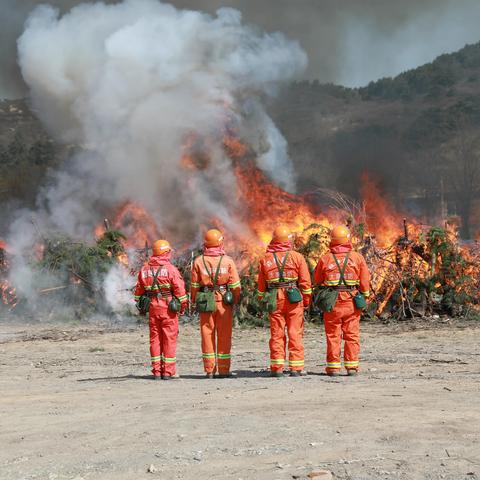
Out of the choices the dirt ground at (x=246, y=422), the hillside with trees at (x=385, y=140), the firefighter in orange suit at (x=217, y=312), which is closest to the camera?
the dirt ground at (x=246, y=422)

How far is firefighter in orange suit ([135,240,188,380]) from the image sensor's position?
9.86m

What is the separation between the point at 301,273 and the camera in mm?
9750

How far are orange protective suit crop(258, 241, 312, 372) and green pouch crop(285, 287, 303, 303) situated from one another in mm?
68

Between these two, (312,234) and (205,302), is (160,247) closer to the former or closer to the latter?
(205,302)

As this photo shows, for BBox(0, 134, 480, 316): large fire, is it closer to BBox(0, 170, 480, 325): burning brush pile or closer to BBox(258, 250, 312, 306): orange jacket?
BBox(0, 170, 480, 325): burning brush pile

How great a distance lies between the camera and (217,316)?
387 inches

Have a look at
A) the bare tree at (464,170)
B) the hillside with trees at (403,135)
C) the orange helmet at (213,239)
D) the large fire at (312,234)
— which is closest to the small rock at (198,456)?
the orange helmet at (213,239)

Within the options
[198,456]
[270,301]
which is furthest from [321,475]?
[270,301]

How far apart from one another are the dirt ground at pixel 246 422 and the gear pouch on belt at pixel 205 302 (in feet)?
3.02

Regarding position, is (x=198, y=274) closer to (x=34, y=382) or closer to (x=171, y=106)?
(x=34, y=382)

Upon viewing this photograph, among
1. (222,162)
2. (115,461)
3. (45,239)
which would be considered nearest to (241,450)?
(115,461)

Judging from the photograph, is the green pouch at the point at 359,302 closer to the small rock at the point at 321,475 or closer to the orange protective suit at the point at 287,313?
the orange protective suit at the point at 287,313

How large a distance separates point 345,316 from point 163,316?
233 cm

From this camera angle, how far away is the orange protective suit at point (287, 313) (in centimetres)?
960
